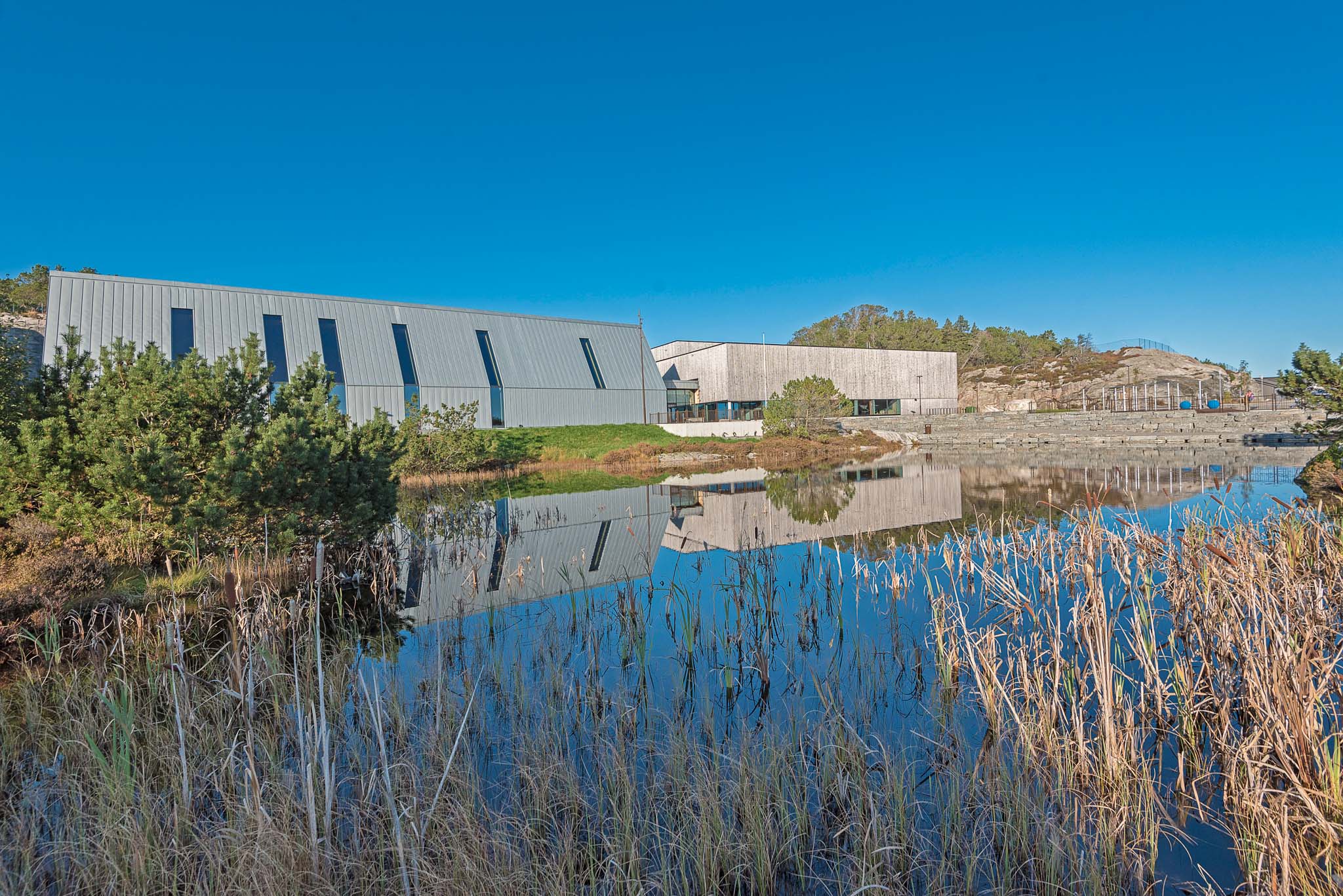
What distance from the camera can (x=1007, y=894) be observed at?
294 cm

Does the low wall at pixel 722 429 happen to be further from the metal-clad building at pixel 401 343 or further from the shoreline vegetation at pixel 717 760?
the shoreline vegetation at pixel 717 760

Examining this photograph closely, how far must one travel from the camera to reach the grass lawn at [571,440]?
108 ft

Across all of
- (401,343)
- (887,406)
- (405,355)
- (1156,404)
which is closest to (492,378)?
(405,355)

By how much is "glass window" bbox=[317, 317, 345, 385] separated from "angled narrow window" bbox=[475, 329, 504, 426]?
7452mm

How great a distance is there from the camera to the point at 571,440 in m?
36.7

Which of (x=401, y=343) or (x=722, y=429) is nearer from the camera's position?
(x=401, y=343)

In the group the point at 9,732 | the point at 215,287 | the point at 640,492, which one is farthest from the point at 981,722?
the point at 215,287

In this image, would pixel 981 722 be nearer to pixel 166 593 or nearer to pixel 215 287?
pixel 166 593

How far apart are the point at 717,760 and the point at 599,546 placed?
874cm

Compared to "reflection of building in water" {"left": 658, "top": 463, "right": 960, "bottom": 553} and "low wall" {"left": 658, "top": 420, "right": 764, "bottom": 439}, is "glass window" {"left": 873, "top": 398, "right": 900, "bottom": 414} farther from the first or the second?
"reflection of building in water" {"left": 658, "top": 463, "right": 960, "bottom": 553}

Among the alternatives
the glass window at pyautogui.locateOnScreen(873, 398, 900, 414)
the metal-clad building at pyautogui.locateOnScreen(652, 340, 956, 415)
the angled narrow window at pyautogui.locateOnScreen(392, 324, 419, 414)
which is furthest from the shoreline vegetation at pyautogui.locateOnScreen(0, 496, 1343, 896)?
the glass window at pyautogui.locateOnScreen(873, 398, 900, 414)

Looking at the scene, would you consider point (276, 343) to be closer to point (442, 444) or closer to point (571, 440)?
point (442, 444)

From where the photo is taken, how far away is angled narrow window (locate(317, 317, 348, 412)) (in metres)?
32.0

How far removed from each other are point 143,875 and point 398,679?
2.80 m
